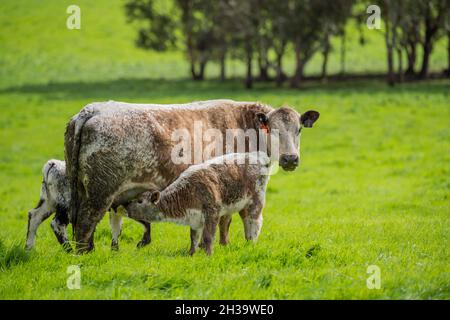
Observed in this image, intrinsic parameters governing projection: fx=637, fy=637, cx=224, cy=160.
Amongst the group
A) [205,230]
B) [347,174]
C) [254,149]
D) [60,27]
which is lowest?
[347,174]

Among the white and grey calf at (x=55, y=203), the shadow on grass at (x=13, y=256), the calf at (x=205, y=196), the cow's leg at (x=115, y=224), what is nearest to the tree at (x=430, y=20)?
the calf at (x=205, y=196)

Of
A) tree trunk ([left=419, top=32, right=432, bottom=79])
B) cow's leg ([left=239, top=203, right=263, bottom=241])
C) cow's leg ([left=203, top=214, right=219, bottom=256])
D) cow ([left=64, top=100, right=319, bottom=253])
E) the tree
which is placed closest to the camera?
cow's leg ([left=203, top=214, right=219, bottom=256])

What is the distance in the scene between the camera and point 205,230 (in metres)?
9.39

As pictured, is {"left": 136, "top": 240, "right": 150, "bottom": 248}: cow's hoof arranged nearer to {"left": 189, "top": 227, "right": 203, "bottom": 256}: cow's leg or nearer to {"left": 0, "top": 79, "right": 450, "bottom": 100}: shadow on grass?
{"left": 189, "top": 227, "right": 203, "bottom": 256}: cow's leg

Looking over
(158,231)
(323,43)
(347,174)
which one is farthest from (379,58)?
(158,231)

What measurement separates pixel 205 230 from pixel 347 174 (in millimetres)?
12276

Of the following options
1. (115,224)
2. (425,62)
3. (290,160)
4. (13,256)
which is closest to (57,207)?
(115,224)

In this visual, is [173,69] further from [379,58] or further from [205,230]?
[205,230]

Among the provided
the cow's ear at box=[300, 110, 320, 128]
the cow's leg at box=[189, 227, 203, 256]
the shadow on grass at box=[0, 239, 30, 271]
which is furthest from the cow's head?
the shadow on grass at box=[0, 239, 30, 271]

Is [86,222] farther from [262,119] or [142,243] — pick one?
[262,119]

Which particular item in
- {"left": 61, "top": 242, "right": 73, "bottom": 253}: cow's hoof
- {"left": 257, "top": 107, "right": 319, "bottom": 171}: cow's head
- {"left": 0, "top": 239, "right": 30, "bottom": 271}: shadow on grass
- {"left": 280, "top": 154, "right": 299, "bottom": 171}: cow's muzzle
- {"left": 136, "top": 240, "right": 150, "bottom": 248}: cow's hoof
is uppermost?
{"left": 257, "top": 107, "right": 319, "bottom": 171}: cow's head

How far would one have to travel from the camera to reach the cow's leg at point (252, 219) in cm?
1000

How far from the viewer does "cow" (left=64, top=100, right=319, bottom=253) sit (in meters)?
9.56

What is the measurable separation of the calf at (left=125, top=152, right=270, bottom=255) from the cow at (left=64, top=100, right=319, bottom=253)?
505 mm
